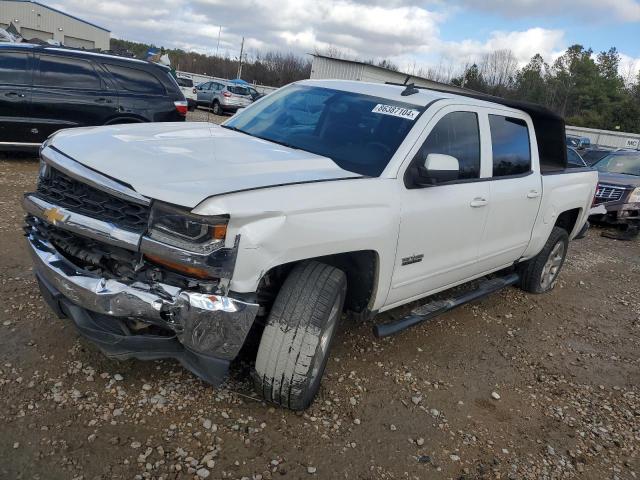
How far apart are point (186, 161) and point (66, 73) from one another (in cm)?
660

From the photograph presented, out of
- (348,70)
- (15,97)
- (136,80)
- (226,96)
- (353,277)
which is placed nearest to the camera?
(353,277)

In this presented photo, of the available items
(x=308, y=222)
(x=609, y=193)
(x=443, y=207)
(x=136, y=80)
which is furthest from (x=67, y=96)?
(x=609, y=193)

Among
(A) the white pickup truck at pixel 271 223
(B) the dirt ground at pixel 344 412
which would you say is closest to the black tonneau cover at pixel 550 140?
(A) the white pickup truck at pixel 271 223

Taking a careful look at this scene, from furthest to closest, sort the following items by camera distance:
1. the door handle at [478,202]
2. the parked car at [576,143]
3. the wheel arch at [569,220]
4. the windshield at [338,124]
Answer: the parked car at [576,143], the wheel arch at [569,220], the door handle at [478,202], the windshield at [338,124]

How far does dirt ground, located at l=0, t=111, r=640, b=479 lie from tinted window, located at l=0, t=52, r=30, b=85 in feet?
14.1

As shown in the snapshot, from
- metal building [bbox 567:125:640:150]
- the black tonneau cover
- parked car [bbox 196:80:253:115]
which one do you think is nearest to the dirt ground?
the black tonneau cover

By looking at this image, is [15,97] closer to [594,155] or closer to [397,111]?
[397,111]

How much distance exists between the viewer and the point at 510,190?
4.23 metres

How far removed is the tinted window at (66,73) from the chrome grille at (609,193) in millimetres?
9778

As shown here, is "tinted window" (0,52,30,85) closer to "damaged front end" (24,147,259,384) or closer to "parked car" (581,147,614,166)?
"damaged front end" (24,147,259,384)

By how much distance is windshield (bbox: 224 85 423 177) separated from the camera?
334 centimetres

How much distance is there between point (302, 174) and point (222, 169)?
436mm

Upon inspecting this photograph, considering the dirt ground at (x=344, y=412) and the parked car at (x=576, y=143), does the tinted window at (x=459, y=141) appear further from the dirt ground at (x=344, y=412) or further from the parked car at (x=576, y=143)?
the parked car at (x=576, y=143)

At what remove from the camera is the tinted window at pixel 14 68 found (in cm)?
761
